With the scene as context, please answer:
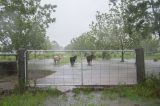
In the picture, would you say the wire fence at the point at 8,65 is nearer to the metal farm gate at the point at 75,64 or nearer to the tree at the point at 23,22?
the metal farm gate at the point at 75,64

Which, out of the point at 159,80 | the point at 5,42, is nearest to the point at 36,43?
the point at 5,42

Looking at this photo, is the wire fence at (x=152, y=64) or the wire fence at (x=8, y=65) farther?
the wire fence at (x=8, y=65)

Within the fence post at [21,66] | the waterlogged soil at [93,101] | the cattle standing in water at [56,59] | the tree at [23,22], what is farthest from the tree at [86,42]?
the waterlogged soil at [93,101]

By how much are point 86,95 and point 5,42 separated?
33.7 ft

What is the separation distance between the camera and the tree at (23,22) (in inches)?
759

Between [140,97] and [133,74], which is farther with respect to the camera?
[133,74]

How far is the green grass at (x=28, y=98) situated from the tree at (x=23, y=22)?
9003 mm

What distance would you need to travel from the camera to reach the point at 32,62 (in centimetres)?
1267

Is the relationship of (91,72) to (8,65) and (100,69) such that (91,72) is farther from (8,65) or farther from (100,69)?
(8,65)

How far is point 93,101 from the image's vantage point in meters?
9.76

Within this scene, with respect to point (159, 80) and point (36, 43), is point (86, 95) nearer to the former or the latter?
point (159, 80)

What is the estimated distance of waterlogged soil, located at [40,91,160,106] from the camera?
942 cm

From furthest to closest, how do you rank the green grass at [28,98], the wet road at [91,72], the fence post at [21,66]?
the wet road at [91,72] → the fence post at [21,66] → the green grass at [28,98]

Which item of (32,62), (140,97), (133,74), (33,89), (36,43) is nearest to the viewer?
(140,97)
